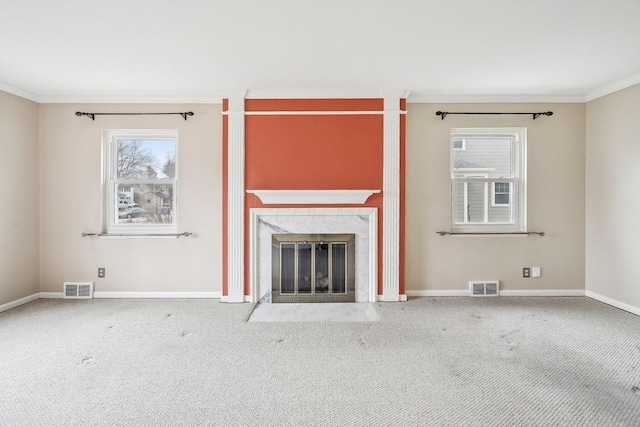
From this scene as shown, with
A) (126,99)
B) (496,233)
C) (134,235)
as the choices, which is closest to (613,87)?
(496,233)

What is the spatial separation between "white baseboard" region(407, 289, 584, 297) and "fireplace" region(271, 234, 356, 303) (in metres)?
0.86

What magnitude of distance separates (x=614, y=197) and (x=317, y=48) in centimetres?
353

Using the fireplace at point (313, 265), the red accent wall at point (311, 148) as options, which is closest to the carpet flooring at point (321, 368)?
the fireplace at point (313, 265)

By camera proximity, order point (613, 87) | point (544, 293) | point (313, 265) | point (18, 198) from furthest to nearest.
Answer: point (544, 293)
point (313, 265)
point (18, 198)
point (613, 87)

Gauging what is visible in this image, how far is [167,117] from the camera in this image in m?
3.65

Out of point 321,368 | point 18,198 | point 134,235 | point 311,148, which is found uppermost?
point 311,148

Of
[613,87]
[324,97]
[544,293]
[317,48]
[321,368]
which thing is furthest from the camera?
[544,293]

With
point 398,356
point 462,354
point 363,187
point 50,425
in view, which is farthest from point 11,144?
point 462,354

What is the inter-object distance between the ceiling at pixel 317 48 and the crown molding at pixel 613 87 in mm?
11

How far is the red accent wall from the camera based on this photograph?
355 cm

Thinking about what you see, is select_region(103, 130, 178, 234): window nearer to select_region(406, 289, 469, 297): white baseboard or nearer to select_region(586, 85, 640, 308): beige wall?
select_region(406, 289, 469, 297): white baseboard

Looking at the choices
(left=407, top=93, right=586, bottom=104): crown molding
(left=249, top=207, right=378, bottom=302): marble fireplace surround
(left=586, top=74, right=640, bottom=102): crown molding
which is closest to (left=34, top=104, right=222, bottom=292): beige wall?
(left=249, top=207, right=378, bottom=302): marble fireplace surround

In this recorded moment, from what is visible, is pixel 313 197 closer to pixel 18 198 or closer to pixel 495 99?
pixel 495 99

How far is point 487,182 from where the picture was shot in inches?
150
